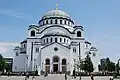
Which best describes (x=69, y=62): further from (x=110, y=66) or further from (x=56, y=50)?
(x=110, y=66)

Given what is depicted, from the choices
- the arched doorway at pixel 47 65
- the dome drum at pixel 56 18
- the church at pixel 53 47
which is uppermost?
the dome drum at pixel 56 18

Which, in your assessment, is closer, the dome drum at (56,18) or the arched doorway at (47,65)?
the arched doorway at (47,65)

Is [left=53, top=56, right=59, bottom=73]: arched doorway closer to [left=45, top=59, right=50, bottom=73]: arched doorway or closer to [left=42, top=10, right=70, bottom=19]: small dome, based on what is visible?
[left=45, top=59, right=50, bottom=73]: arched doorway

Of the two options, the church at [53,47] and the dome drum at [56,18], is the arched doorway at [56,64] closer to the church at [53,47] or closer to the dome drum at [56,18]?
the church at [53,47]

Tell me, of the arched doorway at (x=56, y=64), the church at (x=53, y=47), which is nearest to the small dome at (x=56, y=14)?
the church at (x=53, y=47)

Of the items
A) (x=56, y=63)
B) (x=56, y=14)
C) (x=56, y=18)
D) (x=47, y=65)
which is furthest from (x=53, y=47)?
(x=56, y=14)

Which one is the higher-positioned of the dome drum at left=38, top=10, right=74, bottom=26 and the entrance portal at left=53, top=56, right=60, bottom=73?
the dome drum at left=38, top=10, right=74, bottom=26

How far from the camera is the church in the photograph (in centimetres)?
6450

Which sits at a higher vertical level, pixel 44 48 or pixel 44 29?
pixel 44 29

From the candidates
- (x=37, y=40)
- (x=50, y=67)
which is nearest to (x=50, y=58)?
(x=50, y=67)

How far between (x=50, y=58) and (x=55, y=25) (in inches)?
503

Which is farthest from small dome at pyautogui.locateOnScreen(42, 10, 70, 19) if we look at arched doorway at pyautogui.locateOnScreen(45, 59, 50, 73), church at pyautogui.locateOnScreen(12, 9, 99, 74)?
arched doorway at pyautogui.locateOnScreen(45, 59, 50, 73)

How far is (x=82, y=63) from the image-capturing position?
183 ft

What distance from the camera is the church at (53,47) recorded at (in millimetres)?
64500
